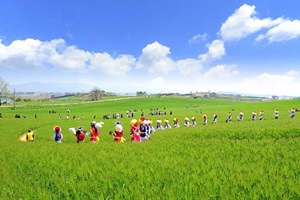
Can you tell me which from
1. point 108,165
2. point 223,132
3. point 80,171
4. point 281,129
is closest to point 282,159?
point 108,165

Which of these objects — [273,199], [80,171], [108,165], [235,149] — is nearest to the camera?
[273,199]

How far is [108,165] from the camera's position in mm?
8180

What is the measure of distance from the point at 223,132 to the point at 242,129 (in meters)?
1.59

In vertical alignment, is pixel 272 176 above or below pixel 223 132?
above

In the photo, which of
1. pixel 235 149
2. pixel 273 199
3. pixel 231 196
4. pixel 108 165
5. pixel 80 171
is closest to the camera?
pixel 273 199

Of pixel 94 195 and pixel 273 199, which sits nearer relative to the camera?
pixel 273 199

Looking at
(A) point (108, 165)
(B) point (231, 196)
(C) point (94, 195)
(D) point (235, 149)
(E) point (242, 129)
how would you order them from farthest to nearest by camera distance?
1. (E) point (242, 129)
2. (D) point (235, 149)
3. (A) point (108, 165)
4. (C) point (94, 195)
5. (B) point (231, 196)

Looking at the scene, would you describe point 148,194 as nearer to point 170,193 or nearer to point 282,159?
point 170,193

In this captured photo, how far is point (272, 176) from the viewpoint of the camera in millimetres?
5684

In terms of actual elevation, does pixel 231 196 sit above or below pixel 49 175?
above

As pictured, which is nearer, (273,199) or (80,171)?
(273,199)

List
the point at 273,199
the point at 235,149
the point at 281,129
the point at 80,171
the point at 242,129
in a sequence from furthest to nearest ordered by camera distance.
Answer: the point at 242,129
the point at 281,129
the point at 235,149
the point at 80,171
the point at 273,199

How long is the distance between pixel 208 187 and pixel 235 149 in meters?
5.65

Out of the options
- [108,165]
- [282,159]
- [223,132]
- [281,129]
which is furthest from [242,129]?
[108,165]
